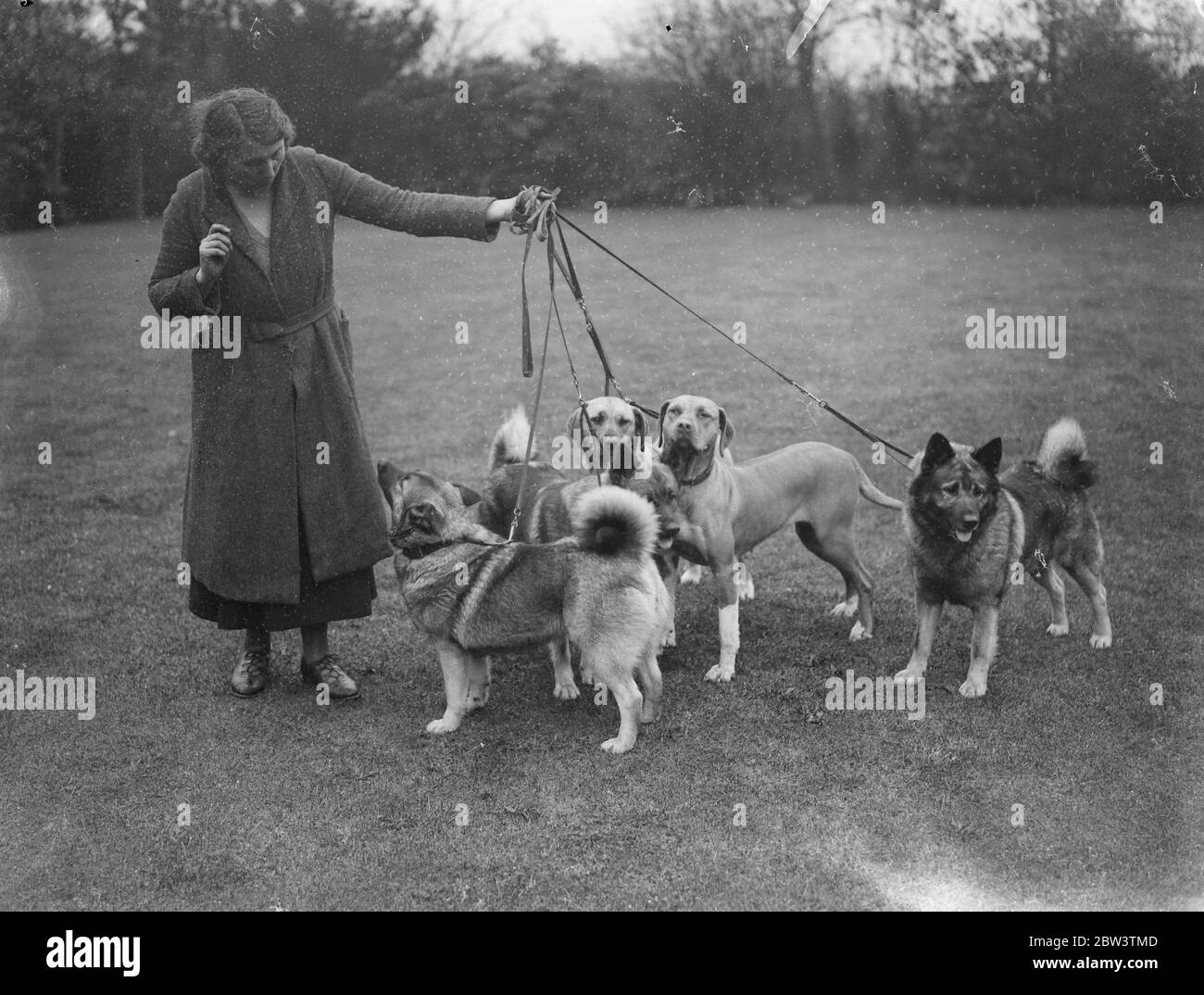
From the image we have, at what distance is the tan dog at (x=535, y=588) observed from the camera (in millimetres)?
5488

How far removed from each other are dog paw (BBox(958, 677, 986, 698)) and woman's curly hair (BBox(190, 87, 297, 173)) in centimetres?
477

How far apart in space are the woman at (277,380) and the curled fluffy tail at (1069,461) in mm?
3636

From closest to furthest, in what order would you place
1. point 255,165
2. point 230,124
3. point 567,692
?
point 230,124 → point 255,165 → point 567,692

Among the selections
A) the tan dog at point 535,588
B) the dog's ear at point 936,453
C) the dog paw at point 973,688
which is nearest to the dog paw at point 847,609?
the dog paw at point 973,688

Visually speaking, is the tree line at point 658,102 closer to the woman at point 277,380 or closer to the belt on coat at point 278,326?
the woman at point 277,380

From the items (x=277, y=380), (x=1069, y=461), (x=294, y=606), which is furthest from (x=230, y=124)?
(x=1069, y=461)

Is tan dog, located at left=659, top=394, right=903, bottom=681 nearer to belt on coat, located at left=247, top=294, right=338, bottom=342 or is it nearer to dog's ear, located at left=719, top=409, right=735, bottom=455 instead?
dog's ear, located at left=719, top=409, right=735, bottom=455

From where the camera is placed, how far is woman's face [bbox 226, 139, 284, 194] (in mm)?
5441

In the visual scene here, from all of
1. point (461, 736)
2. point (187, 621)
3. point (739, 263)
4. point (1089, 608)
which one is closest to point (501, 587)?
point (461, 736)

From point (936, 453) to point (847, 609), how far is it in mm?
1853

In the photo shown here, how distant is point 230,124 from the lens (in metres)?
5.39

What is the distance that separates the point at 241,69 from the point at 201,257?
Answer: 268 centimetres

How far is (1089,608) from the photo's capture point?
727 cm

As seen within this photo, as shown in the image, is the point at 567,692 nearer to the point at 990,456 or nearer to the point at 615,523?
the point at 615,523
